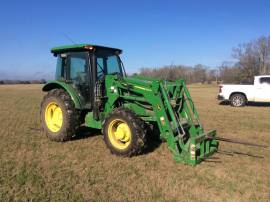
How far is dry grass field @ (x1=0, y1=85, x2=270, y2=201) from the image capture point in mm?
4387

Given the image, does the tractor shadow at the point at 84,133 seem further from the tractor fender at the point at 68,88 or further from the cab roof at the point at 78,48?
the cab roof at the point at 78,48

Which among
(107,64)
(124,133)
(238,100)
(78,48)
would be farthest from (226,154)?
(238,100)

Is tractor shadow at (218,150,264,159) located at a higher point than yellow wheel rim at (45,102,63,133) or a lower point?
lower

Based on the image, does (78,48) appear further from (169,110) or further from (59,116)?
(169,110)

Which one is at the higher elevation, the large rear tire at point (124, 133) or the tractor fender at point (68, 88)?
the tractor fender at point (68, 88)

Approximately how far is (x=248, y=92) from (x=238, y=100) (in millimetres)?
704

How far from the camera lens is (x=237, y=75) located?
5897cm

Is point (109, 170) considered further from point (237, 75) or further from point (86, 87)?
point (237, 75)

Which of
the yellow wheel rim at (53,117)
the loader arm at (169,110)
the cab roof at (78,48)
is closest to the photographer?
the loader arm at (169,110)

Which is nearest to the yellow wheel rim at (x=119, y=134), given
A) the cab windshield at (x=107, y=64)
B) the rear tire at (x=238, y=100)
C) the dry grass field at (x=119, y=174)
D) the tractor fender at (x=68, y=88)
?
the dry grass field at (x=119, y=174)

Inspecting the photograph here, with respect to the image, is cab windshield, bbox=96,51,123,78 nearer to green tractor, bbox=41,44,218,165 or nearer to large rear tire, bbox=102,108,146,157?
green tractor, bbox=41,44,218,165

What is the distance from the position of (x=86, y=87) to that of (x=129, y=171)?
2.73 metres

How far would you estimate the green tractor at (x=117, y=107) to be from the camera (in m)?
5.88

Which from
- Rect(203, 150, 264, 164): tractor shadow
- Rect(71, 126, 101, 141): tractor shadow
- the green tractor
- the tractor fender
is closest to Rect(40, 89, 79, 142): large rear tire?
the green tractor
